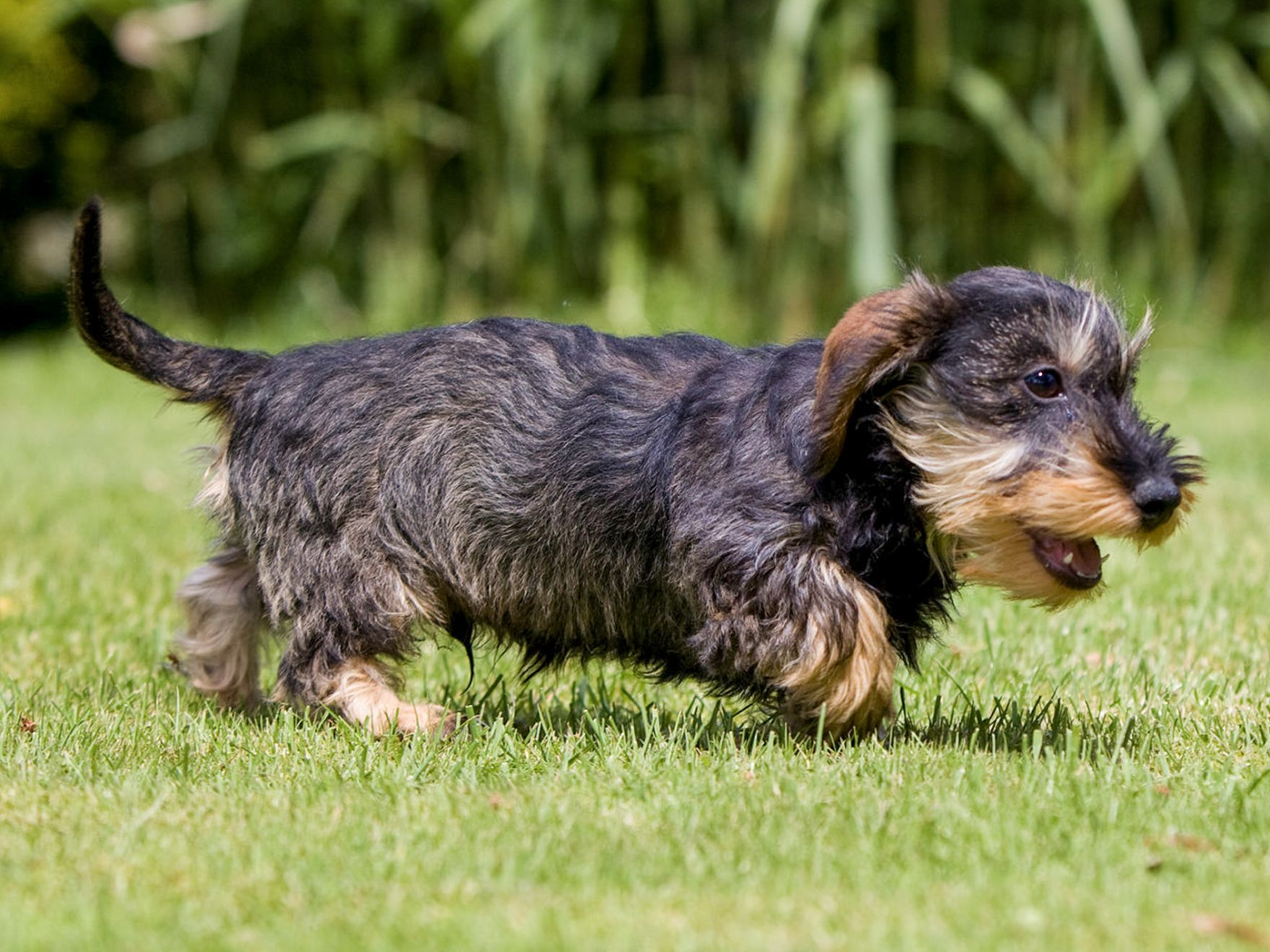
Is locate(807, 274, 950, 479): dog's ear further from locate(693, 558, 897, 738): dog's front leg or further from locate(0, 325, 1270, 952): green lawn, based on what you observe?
locate(0, 325, 1270, 952): green lawn

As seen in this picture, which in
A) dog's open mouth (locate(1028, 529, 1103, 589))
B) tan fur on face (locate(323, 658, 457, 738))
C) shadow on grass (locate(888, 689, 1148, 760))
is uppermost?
dog's open mouth (locate(1028, 529, 1103, 589))

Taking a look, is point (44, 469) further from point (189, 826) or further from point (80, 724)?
point (189, 826)

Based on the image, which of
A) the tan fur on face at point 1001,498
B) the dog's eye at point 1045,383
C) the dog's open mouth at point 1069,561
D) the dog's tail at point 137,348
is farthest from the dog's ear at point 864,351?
the dog's tail at point 137,348

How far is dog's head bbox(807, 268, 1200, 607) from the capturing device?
11.5ft

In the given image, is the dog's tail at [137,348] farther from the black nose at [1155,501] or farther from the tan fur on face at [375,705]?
the black nose at [1155,501]

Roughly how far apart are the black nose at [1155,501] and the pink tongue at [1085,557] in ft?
0.79

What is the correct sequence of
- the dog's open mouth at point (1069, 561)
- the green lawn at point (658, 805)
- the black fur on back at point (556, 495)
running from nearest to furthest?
1. the green lawn at point (658, 805)
2. the dog's open mouth at point (1069, 561)
3. the black fur on back at point (556, 495)

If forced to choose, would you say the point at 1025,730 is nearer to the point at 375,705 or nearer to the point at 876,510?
the point at 876,510

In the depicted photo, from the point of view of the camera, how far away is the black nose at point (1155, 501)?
11.1 ft

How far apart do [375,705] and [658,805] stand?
3.38 feet

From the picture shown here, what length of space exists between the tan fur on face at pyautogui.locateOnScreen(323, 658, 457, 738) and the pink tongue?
149cm

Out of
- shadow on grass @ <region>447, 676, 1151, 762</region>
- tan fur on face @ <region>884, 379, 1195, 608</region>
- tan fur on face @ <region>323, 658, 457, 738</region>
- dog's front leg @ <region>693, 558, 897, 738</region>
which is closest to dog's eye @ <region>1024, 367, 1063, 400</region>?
tan fur on face @ <region>884, 379, 1195, 608</region>

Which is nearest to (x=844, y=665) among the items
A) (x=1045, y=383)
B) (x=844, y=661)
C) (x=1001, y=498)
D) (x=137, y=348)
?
(x=844, y=661)

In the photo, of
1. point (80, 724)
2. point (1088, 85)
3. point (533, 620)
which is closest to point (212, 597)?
point (80, 724)
